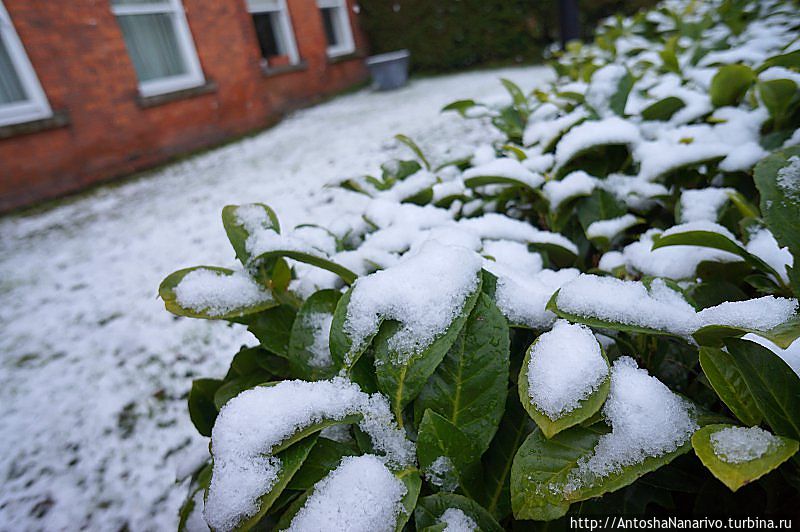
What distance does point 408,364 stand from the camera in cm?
59

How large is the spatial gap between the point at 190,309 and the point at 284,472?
32cm

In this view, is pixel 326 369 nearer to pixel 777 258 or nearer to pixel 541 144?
pixel 777 258

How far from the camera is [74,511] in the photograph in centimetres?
Result: 159

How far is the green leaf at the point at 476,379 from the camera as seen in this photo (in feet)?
1.97

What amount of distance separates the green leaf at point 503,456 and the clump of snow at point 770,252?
43 centimetres

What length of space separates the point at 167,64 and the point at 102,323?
203 inches

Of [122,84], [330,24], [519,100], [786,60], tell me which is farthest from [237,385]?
[330,24]

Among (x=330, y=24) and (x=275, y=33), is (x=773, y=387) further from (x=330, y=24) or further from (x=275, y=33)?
(x=330, y=24)

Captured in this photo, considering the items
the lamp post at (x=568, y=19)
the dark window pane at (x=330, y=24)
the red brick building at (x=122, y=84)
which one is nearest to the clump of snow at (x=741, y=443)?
the red brick building at (x=122, y=84)

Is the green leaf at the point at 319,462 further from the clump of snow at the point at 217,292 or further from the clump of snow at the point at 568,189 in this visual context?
the clump of snow at the point at 568,189

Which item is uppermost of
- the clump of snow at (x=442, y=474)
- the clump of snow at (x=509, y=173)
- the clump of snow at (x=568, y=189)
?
the clump of snow at (x=509, y=173)

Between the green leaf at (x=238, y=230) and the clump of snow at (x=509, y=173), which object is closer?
the green leaf at (x=238, y=230)

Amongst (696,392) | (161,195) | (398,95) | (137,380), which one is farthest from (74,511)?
(398,95)

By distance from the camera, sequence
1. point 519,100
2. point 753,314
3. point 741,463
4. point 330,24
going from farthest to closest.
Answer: point 330,24
point 519,100
point 753,314
point 741,463
